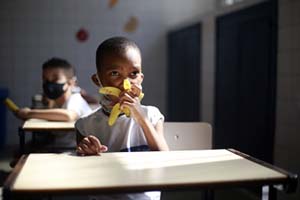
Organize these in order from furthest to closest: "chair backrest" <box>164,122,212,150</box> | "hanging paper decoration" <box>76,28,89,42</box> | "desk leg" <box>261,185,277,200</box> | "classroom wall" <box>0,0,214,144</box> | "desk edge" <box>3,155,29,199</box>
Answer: "hanging paper decoration" <box>76,28,89,42</box> → "classroom wall" <box>0,0,214,144</box> → "chair backrest" <box>164,122,212,150</box> → "desk leg" <box>261,185,277,200</box> → "desk edge" <box>3,155,29,199</box>

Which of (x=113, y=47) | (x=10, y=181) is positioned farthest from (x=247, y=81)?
(x=10, y=181)

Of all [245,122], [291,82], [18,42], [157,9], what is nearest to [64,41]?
[18,42]

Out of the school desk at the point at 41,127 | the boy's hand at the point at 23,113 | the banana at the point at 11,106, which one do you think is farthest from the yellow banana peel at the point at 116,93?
the banana at the point at 11,106

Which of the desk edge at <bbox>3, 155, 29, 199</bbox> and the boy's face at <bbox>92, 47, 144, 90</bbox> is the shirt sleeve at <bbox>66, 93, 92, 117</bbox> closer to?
the boy's face at <bbox>92, 47, 144, 90</bbox>

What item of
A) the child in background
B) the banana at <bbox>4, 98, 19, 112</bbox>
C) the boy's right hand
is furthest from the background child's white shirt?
the banana at <bbox>4, 98, 19, 112</bbox>

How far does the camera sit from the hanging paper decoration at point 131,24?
532 cm

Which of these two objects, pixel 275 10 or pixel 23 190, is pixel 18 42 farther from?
pixel 23 190

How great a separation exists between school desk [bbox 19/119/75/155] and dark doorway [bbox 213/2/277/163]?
→ 1362 mm

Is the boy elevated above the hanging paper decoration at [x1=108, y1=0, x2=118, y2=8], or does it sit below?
below

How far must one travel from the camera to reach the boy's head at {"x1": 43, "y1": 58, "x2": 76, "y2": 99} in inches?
105

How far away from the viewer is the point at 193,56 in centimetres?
446

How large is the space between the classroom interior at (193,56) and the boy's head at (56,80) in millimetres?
1113

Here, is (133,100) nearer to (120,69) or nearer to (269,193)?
(120,69)

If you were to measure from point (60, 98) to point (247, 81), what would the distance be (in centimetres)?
140
